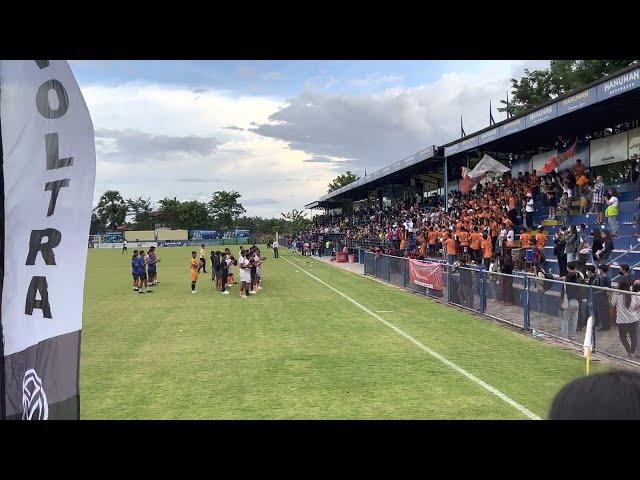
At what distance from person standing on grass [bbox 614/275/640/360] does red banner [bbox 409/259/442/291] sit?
30.7 feet

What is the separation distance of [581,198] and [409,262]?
6.81 metres

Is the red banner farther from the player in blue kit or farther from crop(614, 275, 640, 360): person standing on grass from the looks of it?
the player in blue kit

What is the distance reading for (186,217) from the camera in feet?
374

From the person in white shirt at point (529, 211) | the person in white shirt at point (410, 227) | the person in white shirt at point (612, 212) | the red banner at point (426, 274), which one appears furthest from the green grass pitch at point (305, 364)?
the person in white shirt at point (410, 227)

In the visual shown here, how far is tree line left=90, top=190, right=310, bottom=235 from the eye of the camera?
114812mm

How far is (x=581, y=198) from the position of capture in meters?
19.7

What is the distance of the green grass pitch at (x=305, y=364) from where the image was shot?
24.0ft

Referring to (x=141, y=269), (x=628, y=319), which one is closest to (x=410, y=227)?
(x=141, y=269)

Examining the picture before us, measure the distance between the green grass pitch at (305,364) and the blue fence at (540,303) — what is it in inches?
22.6

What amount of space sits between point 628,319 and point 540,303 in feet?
10.7

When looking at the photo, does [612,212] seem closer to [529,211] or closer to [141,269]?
[529,211]

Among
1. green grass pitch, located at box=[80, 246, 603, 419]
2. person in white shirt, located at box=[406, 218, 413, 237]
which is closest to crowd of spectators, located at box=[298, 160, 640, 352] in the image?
person in white shirt, located at box=[406, 218, 413, 237]

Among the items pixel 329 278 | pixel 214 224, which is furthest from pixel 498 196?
pixel 214 224

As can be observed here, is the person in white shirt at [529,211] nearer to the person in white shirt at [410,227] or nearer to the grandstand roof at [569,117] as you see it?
the grandstand roof at [569,117]
